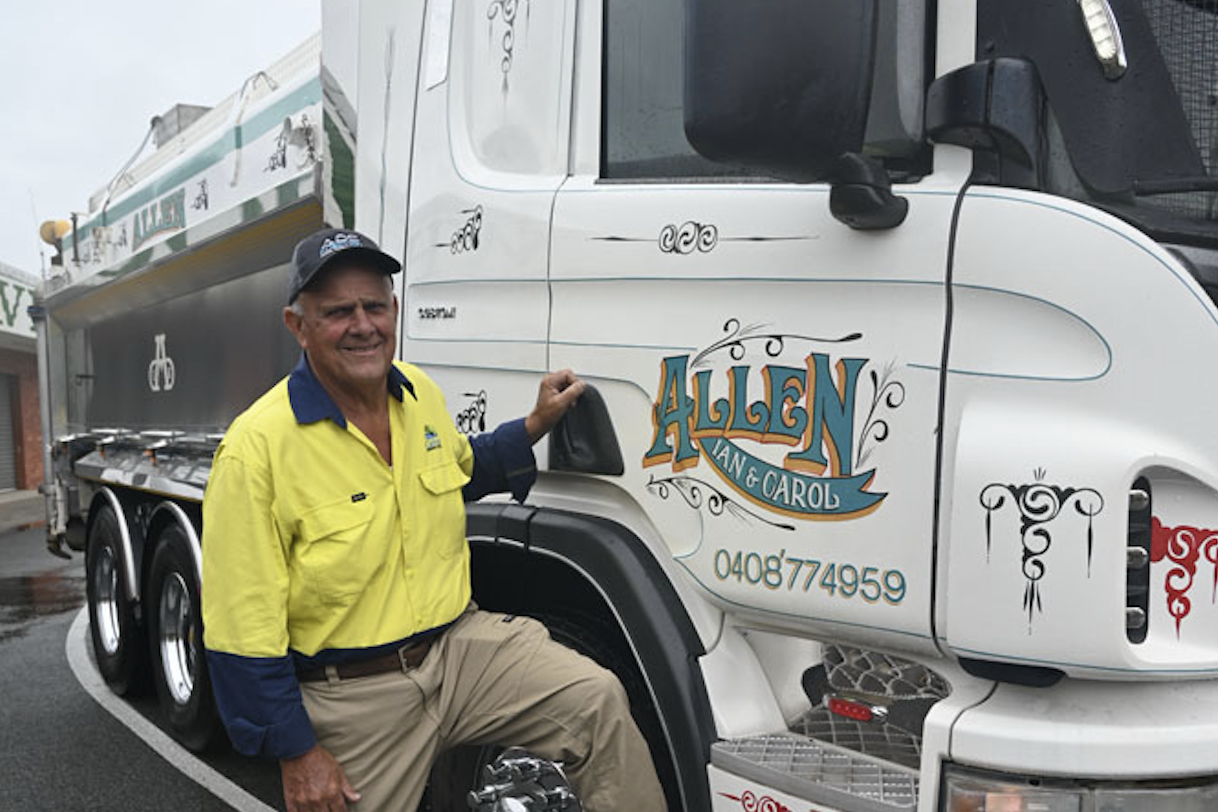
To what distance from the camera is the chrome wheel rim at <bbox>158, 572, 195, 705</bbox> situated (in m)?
4.72

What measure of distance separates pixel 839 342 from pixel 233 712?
4.51ft

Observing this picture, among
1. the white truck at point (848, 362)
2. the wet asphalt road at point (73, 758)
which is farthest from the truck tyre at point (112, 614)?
the white truck at point (848, 362)

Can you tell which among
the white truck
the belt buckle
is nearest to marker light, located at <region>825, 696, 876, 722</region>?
the white truck

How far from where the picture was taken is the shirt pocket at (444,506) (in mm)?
2352

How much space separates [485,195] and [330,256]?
0.50 meters

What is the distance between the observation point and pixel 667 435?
2.13 meters

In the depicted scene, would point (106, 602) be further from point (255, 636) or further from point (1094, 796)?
point (1094, 796)

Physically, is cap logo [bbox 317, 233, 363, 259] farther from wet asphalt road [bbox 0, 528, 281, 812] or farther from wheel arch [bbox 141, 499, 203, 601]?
wet asphalt road [bbox 0, 528, 281, 812]

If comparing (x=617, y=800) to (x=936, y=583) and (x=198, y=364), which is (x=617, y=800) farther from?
(x=198, y=364)

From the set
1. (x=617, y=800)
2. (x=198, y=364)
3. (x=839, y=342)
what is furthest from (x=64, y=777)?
(x=839, y=342)

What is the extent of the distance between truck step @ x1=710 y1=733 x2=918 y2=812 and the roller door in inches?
884

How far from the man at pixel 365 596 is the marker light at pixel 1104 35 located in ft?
3.93

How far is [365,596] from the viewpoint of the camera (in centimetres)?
223

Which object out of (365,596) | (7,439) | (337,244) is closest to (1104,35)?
(337,244)
